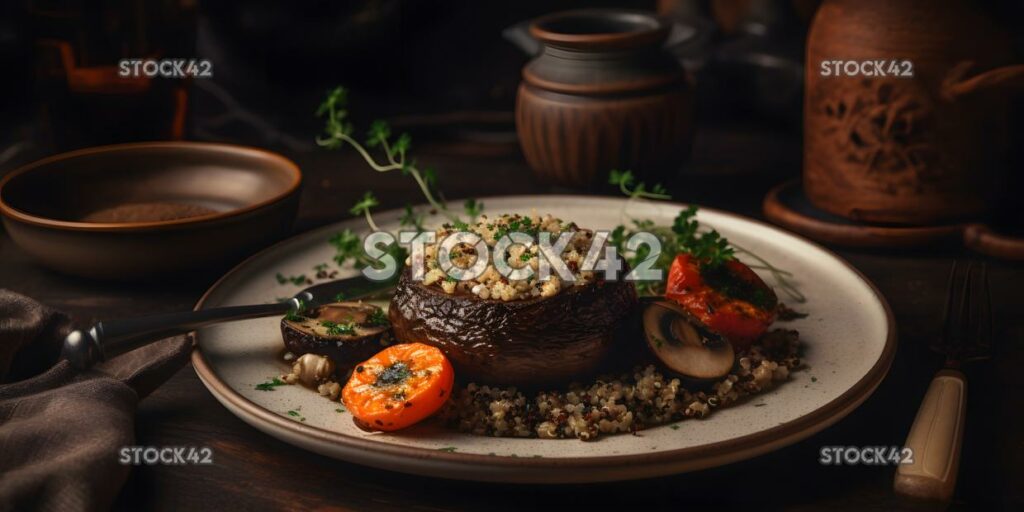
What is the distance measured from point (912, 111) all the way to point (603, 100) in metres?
0.80

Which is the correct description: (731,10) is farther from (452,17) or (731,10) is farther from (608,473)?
(608,473)

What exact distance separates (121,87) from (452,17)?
1.38 m

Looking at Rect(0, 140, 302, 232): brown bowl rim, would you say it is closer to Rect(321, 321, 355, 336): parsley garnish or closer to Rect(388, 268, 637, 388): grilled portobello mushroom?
Rect(321, 321, 355, 336): parsley garnish

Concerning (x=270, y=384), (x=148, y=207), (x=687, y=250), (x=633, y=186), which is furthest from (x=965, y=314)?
(x=148, y=207)

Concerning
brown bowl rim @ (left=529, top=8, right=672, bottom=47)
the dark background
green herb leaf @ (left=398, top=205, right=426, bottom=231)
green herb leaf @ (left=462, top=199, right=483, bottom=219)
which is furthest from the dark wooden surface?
brown bowl rim @ (left=529, top=8, right=672, bottom=47)

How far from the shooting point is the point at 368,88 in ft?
12.5

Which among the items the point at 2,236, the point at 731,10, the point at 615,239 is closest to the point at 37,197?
the point at 2,236

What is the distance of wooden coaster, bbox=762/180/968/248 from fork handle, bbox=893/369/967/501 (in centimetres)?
95

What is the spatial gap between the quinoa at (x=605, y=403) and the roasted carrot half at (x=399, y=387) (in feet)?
0.21

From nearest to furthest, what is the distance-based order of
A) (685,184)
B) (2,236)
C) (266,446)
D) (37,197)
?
1. (266,446)
2. (37,197)
3. (2,236)
4. (685,184)

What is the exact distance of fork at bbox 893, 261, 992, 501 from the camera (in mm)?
1496

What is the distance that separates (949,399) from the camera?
1683 mm

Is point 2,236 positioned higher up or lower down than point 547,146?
lower down

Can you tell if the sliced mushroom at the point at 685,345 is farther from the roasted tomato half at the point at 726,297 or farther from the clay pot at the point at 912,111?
the clay pot at the point at 912,111
